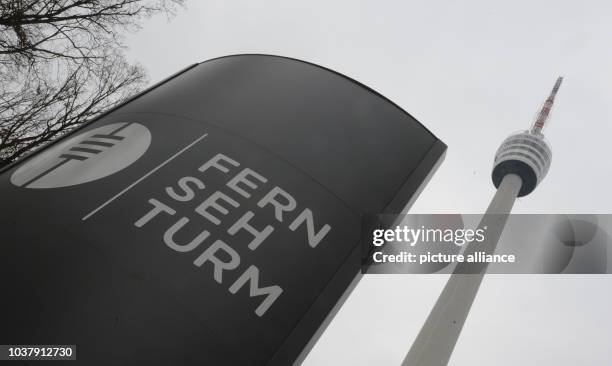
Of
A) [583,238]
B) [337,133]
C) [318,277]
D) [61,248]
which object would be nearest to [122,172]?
[61,248]

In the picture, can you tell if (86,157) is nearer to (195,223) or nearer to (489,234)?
(195,223)

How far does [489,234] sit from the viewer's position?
39.3 metres

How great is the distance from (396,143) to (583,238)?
56.0 m

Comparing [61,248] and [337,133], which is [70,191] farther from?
[337,133]

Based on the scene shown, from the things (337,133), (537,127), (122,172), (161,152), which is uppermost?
(537,127)

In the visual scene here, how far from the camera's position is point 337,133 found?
12.5ft

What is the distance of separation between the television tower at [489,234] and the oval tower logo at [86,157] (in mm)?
31412

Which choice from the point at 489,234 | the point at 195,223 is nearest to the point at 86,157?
the point at 195,223

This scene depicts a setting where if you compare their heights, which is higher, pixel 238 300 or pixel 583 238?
pixel 583 238

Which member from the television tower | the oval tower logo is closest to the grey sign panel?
the oval tower logo

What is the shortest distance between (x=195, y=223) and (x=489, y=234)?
131ft

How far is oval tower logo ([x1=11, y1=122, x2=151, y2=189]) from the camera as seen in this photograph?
2861 millimetres

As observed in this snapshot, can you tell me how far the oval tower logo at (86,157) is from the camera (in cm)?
286

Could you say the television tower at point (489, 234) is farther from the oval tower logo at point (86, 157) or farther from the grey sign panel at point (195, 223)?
A: the oval tower logo at point (86, 157)
